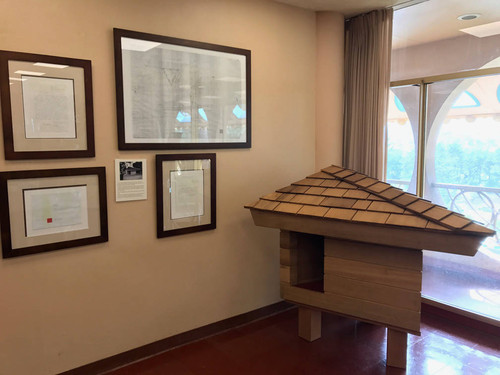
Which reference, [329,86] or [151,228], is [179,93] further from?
[329,86]

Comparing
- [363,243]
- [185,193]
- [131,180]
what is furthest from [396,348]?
[131,180]

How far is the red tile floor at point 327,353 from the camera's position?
2408mm

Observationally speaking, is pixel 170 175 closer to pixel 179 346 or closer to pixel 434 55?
pixel 179 346

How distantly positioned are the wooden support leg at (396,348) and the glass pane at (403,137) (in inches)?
56.2

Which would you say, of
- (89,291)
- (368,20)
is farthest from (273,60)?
(89,291)

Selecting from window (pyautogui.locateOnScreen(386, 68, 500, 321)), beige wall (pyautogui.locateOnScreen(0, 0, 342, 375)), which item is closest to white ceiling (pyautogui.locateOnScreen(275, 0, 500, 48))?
beige wall (pyautogui.locateOnScreen(0, 0, 342, 375))

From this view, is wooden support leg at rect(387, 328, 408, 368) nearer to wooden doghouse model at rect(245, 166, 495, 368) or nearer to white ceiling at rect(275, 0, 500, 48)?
wooden doghouse model at rect(245, 166, 495, 368)

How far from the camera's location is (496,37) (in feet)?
9.18

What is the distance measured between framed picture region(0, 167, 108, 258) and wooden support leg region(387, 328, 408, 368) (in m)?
1.92

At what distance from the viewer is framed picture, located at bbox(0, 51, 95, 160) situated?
1.97 metres

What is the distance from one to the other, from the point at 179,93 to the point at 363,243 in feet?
5.10

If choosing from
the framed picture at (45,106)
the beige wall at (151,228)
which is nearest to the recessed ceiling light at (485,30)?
the beige wall at (151,228)

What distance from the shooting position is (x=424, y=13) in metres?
3.10

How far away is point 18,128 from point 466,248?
241cm
